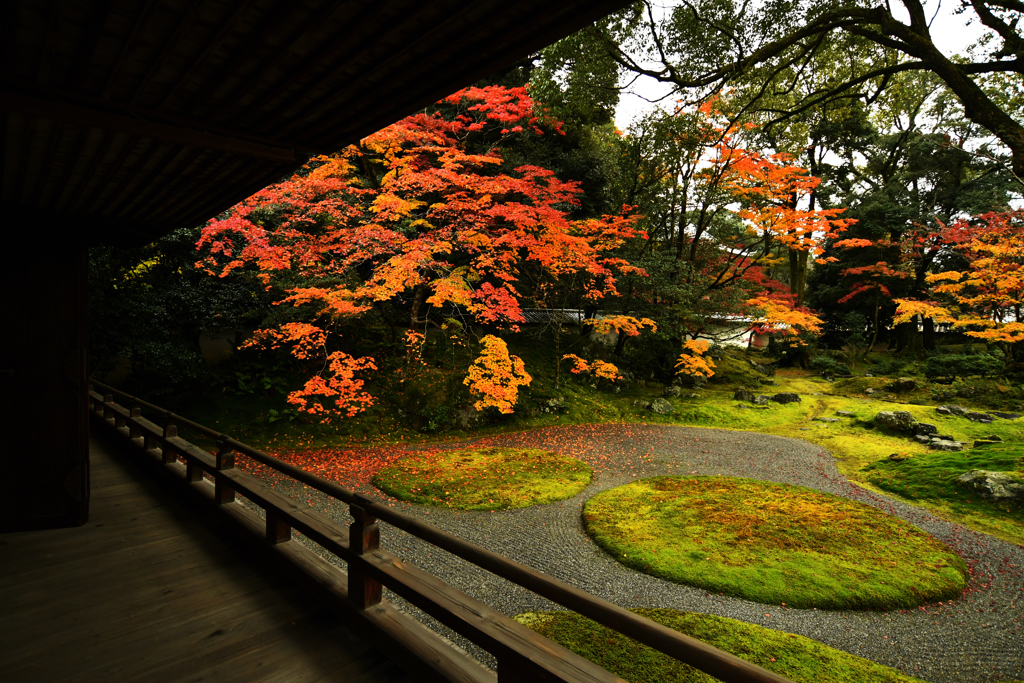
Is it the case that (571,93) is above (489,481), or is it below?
above

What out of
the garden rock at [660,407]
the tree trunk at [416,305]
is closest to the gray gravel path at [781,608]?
the garden rock at [660,407]

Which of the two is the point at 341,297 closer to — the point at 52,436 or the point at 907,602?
the point at 52,436

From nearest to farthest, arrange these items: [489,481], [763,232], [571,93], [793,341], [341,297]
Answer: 1. [489,481]
2. [571,93]
3. [341,297]
4. [763,232]
5. [793,341]

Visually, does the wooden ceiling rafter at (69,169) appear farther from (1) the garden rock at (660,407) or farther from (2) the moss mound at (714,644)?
(1) the garden rock at (660,407)

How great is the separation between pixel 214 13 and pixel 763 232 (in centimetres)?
1492

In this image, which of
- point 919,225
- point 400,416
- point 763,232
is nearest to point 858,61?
point 763,232

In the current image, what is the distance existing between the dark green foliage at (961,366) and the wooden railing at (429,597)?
17.5 m

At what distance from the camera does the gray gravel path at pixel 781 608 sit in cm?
392

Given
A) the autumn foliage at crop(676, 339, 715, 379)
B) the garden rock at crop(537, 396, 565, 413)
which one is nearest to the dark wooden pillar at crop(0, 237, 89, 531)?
the garden rock at crop(537, 396, 565, 413)

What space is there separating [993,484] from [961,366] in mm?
9930

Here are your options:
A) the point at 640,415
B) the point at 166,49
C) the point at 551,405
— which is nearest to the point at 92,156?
the point at 166,49

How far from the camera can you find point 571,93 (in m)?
8.27

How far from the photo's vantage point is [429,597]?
233 centimetres

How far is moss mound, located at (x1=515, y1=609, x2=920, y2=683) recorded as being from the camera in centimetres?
346
